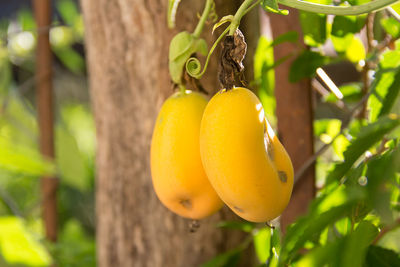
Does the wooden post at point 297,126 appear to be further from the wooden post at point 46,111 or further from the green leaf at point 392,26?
the wooden post at point 46,111

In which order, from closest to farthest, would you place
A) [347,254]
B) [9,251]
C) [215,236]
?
[347,254] → [9,251] → [215,236]

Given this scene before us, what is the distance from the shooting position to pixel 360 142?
27 centimetres

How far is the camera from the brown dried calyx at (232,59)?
0.93 feet

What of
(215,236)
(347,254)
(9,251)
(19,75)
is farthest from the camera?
(19,75)

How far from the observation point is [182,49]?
1.06 feet

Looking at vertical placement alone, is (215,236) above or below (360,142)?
below

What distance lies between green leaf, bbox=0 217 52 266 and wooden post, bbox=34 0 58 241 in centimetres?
56

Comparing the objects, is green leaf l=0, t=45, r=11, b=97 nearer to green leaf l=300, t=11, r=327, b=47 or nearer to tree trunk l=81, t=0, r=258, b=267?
tree trunk l=81, t=0, r=258, b=267

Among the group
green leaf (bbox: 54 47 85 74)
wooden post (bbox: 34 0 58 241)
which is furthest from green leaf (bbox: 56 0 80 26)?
wooden post (bbox: 34 0 58 241)

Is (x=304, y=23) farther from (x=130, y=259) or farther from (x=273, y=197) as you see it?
(x=130, y=259)

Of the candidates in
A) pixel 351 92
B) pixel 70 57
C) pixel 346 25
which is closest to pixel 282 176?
pixel 346 25

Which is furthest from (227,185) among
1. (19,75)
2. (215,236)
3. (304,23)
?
(19,75)

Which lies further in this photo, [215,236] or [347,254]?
[215,236]

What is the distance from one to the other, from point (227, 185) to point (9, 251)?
0.79 ft
